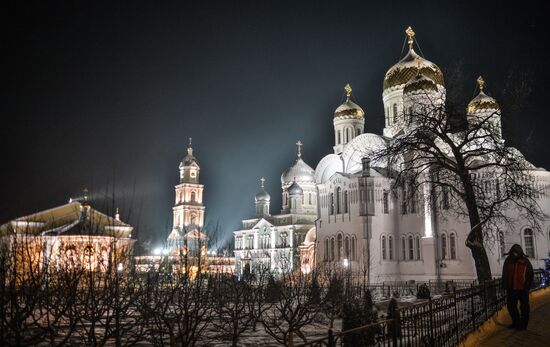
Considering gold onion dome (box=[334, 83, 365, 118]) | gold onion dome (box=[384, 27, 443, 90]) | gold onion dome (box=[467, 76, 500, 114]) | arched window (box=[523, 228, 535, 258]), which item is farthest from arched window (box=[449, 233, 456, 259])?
gold onion dome (box=[334, 83, 365, 118])

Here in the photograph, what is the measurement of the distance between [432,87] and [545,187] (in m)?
10.2

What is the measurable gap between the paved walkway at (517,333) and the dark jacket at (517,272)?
42.1 inches

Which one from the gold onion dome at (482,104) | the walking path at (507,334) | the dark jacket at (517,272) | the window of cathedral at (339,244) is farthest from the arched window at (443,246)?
the dark jacket at (517,272)

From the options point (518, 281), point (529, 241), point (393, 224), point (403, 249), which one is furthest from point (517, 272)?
point (393, 224)

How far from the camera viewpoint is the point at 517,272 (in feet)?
36.3

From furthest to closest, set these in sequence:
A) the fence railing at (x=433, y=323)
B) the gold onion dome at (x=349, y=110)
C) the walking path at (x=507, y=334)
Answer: the gold onion dome at (x=349, y=110)
the walking path at (x=507, y=334)
the fence railing at (x=433, y=323)

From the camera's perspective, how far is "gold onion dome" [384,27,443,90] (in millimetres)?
40703

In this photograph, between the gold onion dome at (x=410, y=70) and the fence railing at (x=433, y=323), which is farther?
the gold onion dome at (x=410, y=70)

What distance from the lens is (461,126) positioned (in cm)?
2059

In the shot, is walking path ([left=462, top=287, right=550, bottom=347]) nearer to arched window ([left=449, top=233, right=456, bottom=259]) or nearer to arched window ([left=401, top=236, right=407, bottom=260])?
arched window ([left=449, top=233, right=456, bottom=259])

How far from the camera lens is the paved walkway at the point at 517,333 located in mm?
10594

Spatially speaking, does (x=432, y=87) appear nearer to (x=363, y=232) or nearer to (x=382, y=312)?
(x=363, y=232)

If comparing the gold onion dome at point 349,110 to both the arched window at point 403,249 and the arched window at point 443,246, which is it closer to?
the arched window at point 403,249

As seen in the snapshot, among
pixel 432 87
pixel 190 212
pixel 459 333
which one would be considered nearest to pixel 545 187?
pixel 432 87
